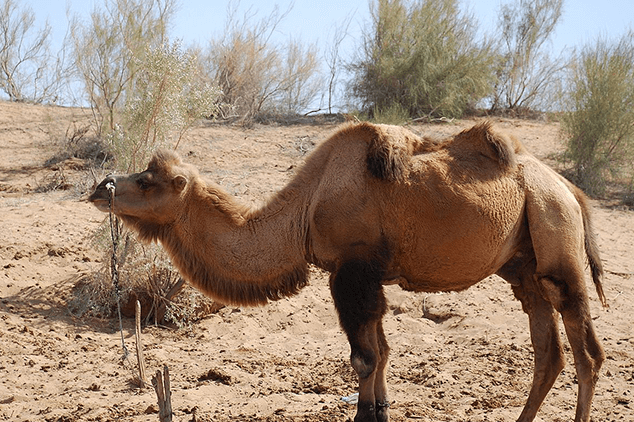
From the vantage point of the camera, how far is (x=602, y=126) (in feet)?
50.1

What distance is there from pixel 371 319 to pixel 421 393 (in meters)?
1.68

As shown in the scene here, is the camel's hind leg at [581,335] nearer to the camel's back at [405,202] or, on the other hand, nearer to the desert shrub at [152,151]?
the camel's back at [405,202]

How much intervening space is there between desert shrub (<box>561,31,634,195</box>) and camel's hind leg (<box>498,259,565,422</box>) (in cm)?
989

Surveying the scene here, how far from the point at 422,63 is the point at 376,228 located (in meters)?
13.1

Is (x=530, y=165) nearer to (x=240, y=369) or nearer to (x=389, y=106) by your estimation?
(x=240, y=369)

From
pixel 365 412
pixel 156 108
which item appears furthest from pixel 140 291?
pixel 365 412

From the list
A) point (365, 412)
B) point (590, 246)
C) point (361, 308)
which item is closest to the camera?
point (361, 308)

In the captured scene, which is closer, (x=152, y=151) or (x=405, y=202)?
(x=405, y=202)

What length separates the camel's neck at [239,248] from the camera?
5316 millimetres

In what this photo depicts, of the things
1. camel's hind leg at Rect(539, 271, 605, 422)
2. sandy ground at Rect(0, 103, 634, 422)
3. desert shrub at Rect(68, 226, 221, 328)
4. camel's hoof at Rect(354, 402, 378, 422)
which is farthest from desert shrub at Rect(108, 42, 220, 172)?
camel's hind leg at Rect(539, 271, 605, 422)

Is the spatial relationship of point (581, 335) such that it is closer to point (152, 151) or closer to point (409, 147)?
point (409, 147)

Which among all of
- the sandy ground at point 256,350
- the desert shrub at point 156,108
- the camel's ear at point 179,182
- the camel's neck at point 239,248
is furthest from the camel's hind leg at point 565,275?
the desert shrub at point 156,108

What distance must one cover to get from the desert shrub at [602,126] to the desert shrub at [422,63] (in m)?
2.98

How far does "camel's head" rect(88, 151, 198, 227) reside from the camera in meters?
5.30
